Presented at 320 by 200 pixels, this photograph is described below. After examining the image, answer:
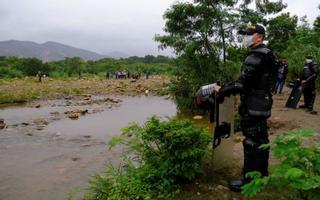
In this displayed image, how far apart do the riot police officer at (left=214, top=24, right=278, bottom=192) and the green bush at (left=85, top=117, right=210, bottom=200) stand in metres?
0.64

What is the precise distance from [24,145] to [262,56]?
8186mm

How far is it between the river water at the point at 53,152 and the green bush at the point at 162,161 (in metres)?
0.61

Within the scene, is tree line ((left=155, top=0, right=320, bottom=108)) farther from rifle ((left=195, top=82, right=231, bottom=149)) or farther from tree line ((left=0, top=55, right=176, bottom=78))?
tree line ((left=0, top=55, right=176, bottom=78))

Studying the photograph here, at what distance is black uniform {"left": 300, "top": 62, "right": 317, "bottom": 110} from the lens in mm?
11383

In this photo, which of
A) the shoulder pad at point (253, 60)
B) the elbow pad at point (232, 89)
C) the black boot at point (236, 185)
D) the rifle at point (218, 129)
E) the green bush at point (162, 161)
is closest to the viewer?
the shoulder pad at point (253, 60)

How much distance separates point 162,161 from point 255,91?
1.57 m

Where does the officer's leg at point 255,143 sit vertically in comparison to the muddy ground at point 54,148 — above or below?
above

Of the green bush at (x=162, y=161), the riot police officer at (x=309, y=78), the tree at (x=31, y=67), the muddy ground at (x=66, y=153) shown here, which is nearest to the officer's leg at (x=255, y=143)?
the muddy ground at (x=66, y=153)

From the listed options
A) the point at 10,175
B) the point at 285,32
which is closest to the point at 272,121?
the point at 10,175

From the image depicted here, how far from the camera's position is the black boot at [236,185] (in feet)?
15.7

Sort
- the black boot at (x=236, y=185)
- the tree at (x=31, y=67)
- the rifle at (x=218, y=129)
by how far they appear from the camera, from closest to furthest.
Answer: the black boot at (x=236, y=185)
the rifle at (x=218, y=129)
the tree at (x=31, y=67)

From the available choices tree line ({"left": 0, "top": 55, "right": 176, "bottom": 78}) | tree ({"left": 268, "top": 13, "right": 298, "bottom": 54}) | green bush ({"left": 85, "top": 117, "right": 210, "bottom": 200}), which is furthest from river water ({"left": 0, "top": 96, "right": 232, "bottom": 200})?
tree line ({"left": 0, "top": 55, "right": 176, "bottom": 78})

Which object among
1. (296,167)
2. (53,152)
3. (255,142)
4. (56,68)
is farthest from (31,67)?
(296,167)

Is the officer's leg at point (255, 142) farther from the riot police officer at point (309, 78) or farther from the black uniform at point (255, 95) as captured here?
the riot police officer at point (309, 78)
